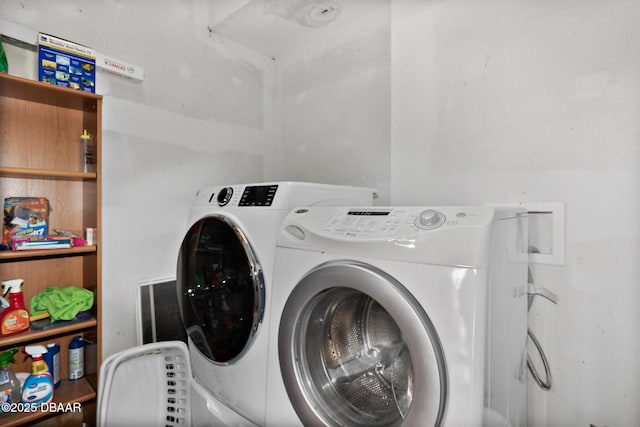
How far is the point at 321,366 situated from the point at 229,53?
1.94 meters

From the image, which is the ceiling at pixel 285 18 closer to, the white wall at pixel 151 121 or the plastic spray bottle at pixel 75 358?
the white wall at pixel 151 121

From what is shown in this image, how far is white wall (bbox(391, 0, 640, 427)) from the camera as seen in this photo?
1056 mm

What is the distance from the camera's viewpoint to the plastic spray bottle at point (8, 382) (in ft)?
4.02

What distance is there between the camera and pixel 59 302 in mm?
1361

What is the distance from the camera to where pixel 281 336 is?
107cm

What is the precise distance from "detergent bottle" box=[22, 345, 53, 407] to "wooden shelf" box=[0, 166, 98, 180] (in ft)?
2.30

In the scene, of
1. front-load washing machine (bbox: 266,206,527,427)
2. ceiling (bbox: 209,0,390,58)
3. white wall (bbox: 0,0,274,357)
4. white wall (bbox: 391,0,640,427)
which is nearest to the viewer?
front-load washing machine (bbox: 266,206,527,427)

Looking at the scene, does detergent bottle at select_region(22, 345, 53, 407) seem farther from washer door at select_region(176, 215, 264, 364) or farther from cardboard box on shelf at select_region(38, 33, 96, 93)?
cardboard box on shelf at select_region(38, 33, 96, 93)

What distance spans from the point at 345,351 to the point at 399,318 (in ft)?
1.25

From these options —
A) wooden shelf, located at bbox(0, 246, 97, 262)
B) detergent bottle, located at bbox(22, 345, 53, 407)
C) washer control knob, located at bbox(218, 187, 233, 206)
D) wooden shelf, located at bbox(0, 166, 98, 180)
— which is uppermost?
wooden shelf, located at bbox(0, 166, 98, 180)

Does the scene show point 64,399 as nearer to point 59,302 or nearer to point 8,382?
point 8,382

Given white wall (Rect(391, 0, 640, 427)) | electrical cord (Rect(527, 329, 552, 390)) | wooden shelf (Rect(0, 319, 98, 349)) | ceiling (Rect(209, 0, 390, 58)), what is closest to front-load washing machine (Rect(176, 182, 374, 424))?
wooden shelf (Rect(0, 319, 98, 349))

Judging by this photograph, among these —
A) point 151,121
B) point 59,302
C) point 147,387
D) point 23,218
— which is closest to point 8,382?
point 59,302

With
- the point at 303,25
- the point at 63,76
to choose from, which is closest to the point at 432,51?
the point at 303,25
